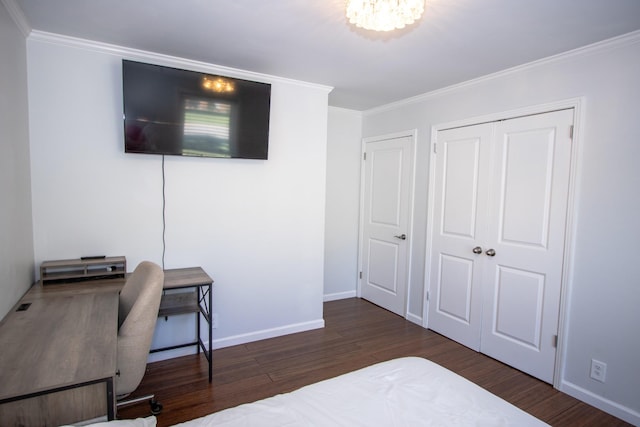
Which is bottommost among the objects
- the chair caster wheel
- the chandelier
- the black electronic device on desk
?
the chair caster wheel

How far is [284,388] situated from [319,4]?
8.34ft

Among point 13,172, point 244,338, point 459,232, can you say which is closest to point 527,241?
point 459,232

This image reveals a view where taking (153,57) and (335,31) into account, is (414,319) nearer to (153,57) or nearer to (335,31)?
(335,31)

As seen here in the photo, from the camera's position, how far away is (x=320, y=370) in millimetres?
2691

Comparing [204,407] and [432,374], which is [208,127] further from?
[432,374]

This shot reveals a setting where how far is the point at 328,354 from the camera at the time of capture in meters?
2.97

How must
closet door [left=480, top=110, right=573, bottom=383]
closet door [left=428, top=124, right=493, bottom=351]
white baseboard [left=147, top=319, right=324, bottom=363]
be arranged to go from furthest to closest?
1. closet door [left=428, top=124, right=493, bottom=351]
2. white baseboard [left=147, top=319, right=324, bottom=363]
3. closet door [left=480, top=110, right=573, bottom=383]

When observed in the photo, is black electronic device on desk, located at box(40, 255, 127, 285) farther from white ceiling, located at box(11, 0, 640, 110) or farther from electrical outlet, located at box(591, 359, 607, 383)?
electrical outlet, located at box(591, 359, 607, 383)

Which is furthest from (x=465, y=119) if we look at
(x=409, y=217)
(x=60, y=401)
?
(x=60, y=401)

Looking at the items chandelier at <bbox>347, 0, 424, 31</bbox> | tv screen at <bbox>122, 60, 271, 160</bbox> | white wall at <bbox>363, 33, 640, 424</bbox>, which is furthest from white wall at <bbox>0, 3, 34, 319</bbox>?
white wall at <bbox>363, 33, 640, 424</bbox>

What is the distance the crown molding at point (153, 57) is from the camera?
2.30 meters

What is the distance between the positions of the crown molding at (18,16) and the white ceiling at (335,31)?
0.03 metres

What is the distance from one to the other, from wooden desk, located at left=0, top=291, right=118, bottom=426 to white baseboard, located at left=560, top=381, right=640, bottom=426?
2.91m

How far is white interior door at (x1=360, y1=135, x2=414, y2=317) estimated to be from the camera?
3820 mm
